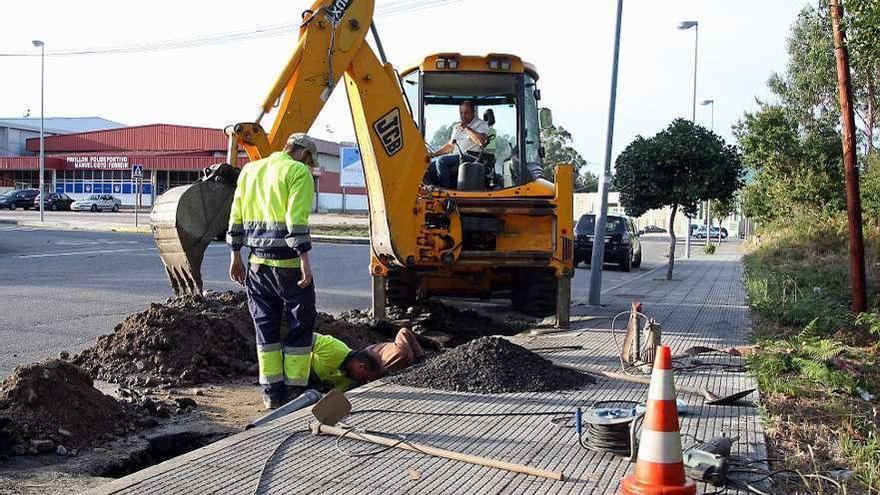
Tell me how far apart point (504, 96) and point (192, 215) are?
4.88 metres

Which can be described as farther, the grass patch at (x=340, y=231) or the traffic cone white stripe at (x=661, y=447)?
the grass patch at (x=340, y=231)

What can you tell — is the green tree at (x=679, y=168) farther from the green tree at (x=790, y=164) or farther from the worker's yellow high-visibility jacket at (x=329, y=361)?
the worker's yellow high-visibility jacket at (x=329, y=361)

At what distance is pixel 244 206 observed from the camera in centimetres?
638

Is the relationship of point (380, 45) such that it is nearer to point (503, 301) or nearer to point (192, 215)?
point (192, 215)

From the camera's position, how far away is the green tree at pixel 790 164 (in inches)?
1012

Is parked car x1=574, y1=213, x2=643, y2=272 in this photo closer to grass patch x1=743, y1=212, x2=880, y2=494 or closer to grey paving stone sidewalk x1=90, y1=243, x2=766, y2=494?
grass patch x1=743, y1=212, x2=880, y2=494

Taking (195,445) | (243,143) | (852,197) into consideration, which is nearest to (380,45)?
(243,143)

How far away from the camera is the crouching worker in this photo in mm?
6887

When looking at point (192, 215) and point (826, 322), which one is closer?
point (192, 215)

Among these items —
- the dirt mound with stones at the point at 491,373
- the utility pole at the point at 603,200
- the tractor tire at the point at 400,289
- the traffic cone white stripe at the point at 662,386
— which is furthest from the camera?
the utility pole at the point at 603,200

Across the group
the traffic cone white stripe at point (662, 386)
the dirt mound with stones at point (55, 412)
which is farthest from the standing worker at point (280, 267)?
the traffic cone white stripe at point (662, 386)

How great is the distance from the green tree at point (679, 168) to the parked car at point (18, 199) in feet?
163

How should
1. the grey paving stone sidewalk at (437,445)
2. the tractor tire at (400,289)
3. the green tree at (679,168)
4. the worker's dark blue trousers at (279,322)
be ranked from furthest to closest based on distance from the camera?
1. the green tree at (679,168)
2. the tractor tire at (400,289)
3. the worker's dark blue trousers at (279,322)
4. the grey paving stone sidewalk at (437,445)

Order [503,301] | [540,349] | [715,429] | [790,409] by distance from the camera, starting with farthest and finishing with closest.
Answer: [503,301], [540,349], [790,409], [715,429]
